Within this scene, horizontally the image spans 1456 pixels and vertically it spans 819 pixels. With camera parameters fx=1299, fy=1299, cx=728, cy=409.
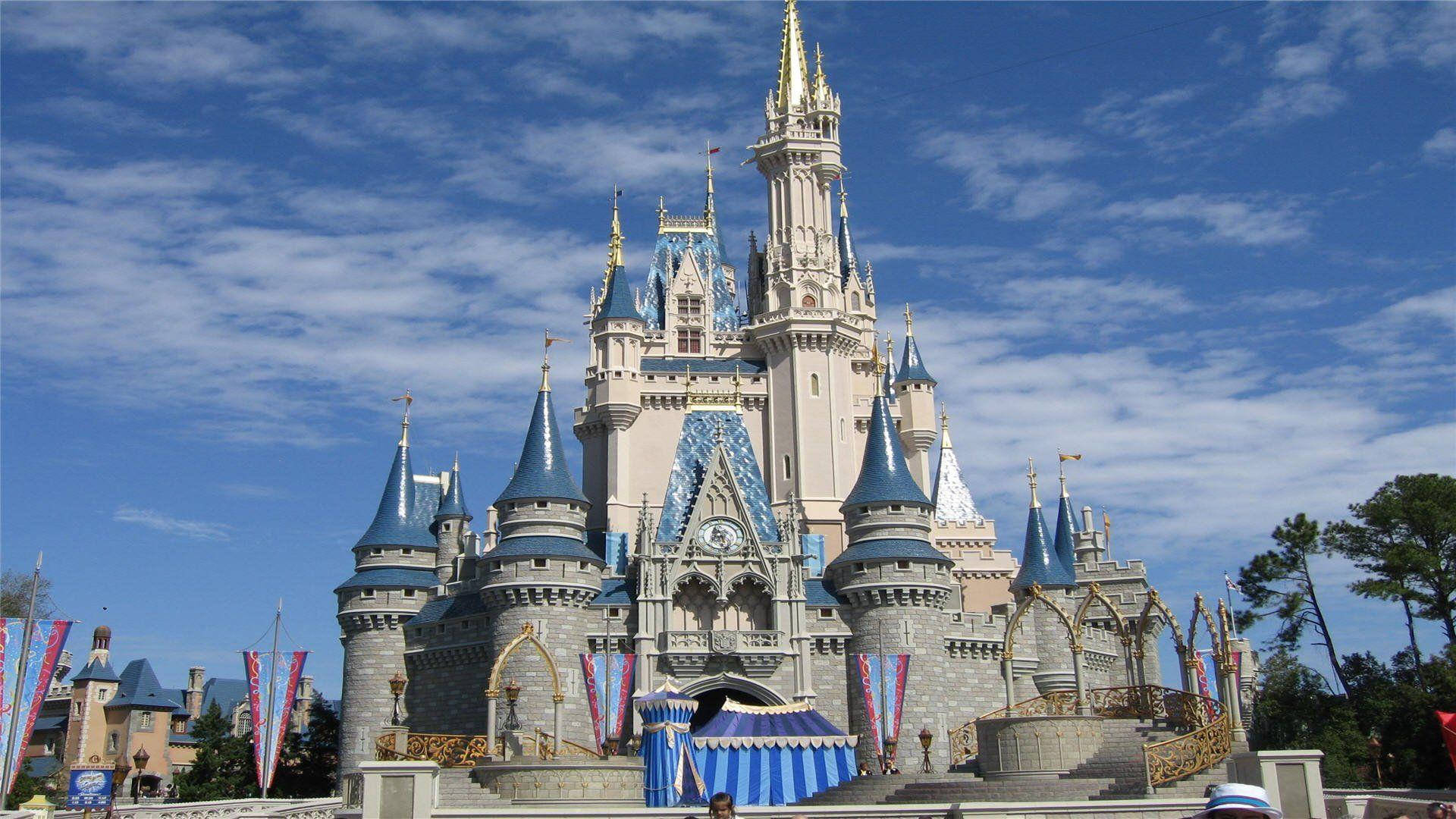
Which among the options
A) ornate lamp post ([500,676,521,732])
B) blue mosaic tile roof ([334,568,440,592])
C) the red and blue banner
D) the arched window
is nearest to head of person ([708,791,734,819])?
ornate lamp post ([500,676,521,732])

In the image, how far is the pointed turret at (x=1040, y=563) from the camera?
4462 centimetres

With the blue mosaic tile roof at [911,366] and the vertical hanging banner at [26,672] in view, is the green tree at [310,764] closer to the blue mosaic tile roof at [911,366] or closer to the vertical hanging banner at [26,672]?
the vertical hanging banner at [26,672]

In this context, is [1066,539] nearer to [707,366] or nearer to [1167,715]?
[707,366]

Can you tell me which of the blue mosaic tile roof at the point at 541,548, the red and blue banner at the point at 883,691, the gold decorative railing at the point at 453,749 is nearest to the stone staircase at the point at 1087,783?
the gold decorative railing at the point at 453,749

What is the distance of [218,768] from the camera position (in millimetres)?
44188

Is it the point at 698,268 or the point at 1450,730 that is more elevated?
the point at 698,268

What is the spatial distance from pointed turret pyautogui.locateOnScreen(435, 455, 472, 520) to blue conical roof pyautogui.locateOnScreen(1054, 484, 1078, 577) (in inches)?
831

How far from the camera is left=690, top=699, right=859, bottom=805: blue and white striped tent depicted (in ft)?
101

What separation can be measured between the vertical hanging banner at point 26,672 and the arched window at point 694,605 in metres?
16.4

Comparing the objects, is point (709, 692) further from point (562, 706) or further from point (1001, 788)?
point (1001, 788)

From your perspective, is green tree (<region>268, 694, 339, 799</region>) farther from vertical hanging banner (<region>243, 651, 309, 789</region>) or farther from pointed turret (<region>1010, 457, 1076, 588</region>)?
pointed turret (<region>1010, 457, 1076, 588</region>)

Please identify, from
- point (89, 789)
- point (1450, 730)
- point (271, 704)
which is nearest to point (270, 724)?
point (271, 704)

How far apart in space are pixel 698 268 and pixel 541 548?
1685 centimetres

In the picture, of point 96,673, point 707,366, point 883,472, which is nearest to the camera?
point 883,472
